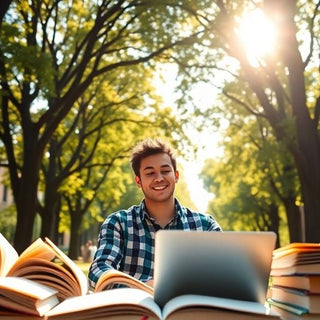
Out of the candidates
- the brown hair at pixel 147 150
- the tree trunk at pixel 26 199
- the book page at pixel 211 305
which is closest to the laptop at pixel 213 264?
the book page at pixel 211 305

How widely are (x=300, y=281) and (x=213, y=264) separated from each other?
290 mm

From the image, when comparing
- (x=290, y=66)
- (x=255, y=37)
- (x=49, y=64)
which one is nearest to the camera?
(x=49, y=64)

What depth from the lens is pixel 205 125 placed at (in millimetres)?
19984

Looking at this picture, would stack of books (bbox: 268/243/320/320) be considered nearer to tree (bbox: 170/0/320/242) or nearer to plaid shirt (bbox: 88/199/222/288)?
plaid shirt (bbox: 88/199/222/288)

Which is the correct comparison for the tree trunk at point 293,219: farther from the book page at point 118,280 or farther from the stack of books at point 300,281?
the book page at point 118,280

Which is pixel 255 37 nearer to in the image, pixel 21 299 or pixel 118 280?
pixel 118 280

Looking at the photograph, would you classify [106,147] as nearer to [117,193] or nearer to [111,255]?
[117,193]

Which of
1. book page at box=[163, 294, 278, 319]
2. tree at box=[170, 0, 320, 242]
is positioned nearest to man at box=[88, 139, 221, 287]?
book page at box=[163, 294, 278, 319]

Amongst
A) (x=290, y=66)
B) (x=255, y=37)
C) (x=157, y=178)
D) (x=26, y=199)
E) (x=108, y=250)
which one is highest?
(x=255, y=37)

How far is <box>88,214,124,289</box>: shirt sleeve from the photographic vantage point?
8.34 feet

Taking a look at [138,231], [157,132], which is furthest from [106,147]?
[138,231]

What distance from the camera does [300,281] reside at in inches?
68.9

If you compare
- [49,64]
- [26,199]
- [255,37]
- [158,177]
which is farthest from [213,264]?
[255,37]

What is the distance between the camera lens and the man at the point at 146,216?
2.93 meters
